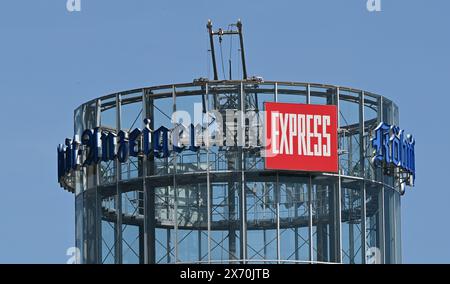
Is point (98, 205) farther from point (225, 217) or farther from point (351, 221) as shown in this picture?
point (351, 221)

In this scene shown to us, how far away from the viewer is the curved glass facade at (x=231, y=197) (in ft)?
397

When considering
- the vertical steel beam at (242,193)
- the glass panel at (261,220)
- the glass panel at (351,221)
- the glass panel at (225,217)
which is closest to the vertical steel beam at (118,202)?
the glass panel at (225,217)

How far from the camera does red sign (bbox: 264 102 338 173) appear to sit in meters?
121

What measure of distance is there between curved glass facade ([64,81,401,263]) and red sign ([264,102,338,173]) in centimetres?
57

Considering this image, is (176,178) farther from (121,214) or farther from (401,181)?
(401,181)

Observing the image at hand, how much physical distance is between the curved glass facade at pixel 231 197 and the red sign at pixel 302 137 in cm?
57

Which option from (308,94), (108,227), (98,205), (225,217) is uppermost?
(308,94)

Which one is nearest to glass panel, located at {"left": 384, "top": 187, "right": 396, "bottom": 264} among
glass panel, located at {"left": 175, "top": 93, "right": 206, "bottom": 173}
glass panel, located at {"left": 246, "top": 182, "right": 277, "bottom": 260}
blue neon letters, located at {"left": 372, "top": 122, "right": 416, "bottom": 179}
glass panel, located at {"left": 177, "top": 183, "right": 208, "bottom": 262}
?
blue neon letters, located at {"left": 372, "top": 122, "right": 416, "bottom": 179}

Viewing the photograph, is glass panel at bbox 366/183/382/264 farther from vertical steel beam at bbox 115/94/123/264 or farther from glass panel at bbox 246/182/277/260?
vertical steel beam at bbox 115/94/123/264

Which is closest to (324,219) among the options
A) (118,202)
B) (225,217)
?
(225,217)

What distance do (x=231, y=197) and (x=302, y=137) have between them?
482 centimetres

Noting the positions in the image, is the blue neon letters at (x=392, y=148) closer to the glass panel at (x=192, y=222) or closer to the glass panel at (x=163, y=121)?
the glass panel at (x=192, y=222)

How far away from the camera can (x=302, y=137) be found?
122 meters
